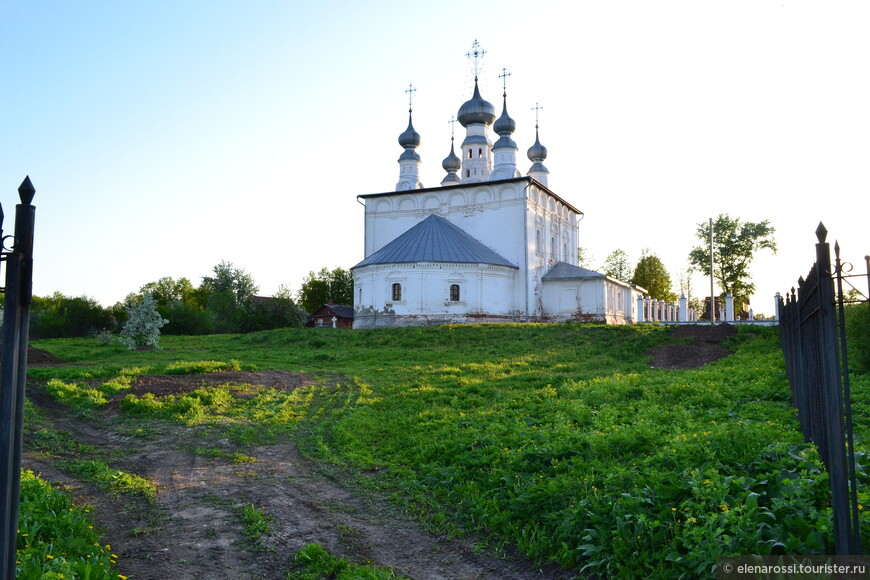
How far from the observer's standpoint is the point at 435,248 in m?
31.6

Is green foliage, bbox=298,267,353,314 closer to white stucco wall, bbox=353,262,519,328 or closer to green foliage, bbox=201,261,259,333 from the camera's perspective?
green foliage, bbox=201,261,259,333

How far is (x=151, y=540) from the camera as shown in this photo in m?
5.09

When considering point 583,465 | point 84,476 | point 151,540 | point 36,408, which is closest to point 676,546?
point 583,465

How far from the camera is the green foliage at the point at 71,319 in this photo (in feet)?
121

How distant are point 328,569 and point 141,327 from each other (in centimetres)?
2205

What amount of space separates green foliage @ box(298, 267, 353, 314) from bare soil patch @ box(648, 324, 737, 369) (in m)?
41.1

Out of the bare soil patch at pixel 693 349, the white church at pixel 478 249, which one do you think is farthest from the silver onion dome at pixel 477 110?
the bare soil patch at pixel 693 349

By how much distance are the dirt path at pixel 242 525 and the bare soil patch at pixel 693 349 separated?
1220 centimetres

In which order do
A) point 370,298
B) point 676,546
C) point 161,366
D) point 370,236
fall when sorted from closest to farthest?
point 676,546 < point 161,366 < point 370,298 < point 370,236

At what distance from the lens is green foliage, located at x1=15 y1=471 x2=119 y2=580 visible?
3.89 m

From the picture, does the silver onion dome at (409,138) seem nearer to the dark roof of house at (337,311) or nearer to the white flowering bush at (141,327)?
the dark roof of house at (337,311)

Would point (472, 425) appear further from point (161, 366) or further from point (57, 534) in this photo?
point (161, 366)

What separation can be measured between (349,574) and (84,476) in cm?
391

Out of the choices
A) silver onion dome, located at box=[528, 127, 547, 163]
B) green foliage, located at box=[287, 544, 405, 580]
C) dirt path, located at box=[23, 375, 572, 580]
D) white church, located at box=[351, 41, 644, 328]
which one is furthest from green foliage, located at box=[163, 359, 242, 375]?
silver onion dome, located at box=[528, 127, 547, 163]
